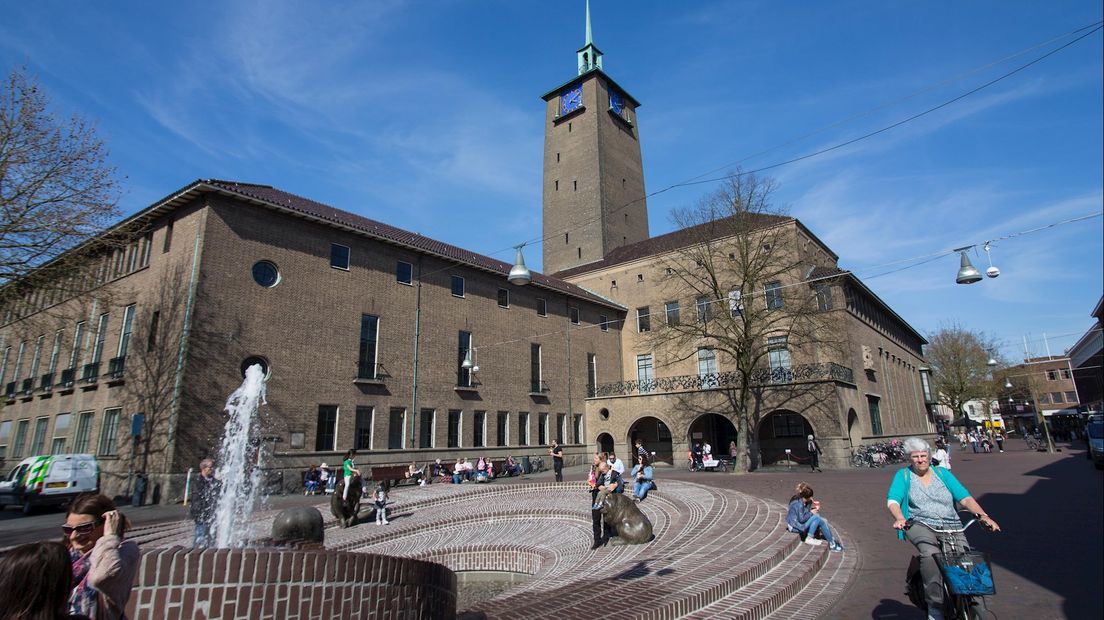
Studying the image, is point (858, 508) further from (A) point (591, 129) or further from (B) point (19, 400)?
(A) point (591, 129)

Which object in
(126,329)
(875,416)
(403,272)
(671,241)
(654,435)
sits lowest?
(654,435)

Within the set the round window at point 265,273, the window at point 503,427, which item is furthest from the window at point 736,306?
the round window at point 265,273

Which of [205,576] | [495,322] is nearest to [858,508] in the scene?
[205,576]

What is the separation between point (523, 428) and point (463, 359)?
583 centimetres

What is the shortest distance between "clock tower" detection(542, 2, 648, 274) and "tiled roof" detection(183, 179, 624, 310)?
33.1 feet

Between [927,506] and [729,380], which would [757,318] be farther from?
[927,506]

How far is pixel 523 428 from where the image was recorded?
32875 mm

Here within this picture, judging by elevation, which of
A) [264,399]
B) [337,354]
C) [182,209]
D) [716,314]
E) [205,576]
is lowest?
[205,576]

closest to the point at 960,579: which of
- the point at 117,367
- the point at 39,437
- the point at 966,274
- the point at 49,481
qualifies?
the point at 966,274

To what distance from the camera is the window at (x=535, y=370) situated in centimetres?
3388

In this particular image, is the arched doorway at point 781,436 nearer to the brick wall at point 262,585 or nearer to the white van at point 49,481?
the white van at point 49,481

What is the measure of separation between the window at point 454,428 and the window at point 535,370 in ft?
18.6

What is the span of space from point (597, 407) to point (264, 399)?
2110cm

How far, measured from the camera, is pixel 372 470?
966 inches
